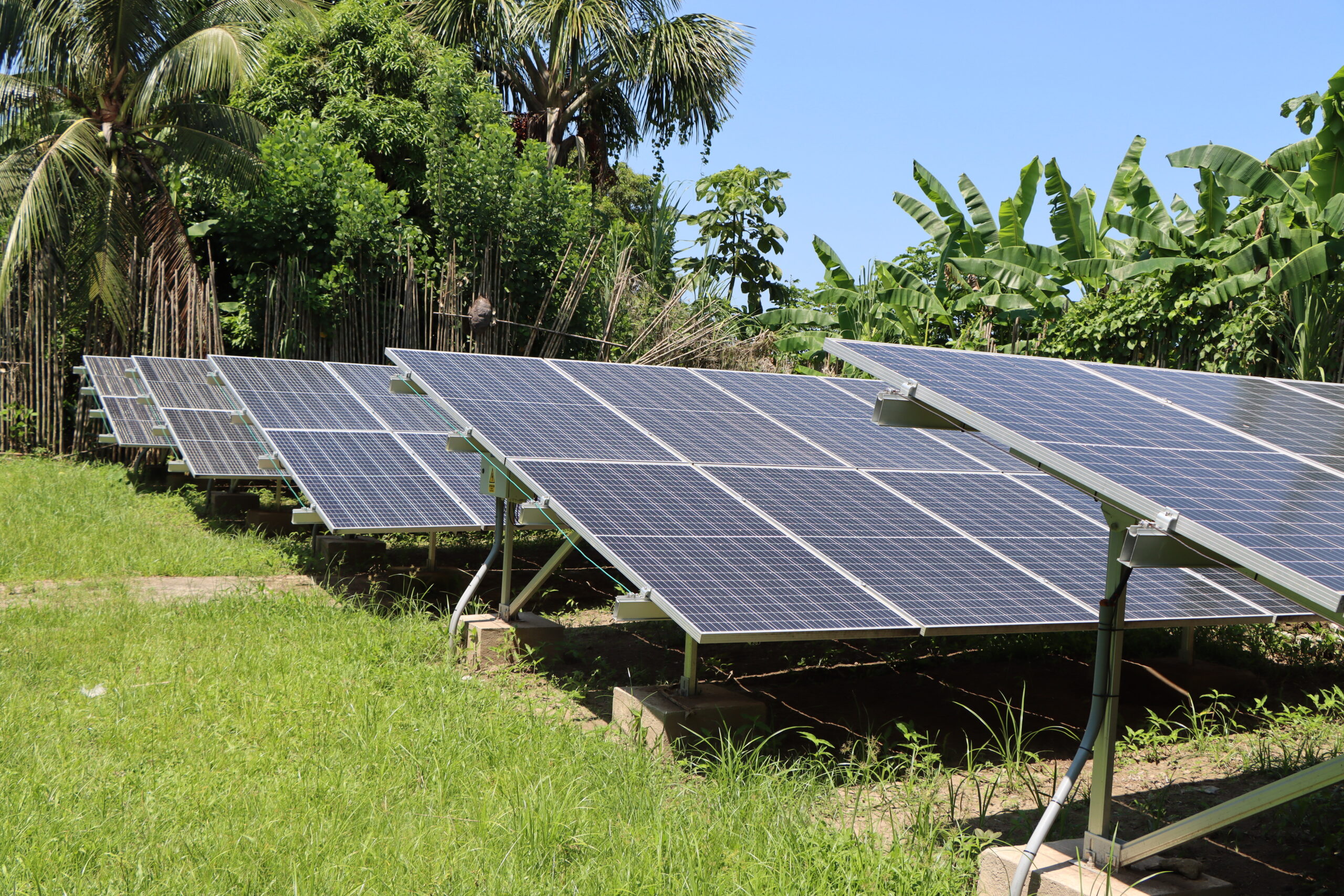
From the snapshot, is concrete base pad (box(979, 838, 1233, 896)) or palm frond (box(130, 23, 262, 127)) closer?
concrete base pad (box(979, 838, 1233, 896))

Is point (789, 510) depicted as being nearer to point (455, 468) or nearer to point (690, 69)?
point (455, 468)

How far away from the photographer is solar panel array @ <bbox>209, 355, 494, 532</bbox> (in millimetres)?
8453

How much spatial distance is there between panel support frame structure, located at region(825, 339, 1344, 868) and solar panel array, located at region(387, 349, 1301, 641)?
4.15 feet

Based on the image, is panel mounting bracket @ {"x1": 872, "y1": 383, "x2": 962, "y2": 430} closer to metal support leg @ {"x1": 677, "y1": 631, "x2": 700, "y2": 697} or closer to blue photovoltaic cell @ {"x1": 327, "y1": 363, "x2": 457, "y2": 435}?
metal support leg @ {"x1": 677, "y1": 631, "x2": 700, "y2": 697}

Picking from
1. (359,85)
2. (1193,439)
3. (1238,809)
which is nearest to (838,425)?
(1193,439)

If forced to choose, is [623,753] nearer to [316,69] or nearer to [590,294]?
[590,294]

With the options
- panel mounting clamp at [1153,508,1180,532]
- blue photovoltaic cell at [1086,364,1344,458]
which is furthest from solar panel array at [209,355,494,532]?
panel mounting clamp at [1153,508,1180,532]

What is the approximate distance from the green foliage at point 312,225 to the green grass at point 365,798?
9805mm

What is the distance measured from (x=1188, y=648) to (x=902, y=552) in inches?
121

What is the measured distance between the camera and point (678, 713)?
5.45 meters

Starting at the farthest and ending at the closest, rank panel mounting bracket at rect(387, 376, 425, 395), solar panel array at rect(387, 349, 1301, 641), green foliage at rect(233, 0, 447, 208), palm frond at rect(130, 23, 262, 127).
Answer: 1. green foliage at rect(233, 0, 447, 208)
2. palm frond at rect(130, 23, 262, 127)
3. panel mounting bracket at rect(387, 376, 425, 395)
4. solar panel array at rect(387, 349, 1301, 641)

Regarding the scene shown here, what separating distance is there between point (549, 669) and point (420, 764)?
7.34ft

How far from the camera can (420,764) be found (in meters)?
4.91

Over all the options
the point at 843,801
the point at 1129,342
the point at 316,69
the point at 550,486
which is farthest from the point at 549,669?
the point at 316,69
